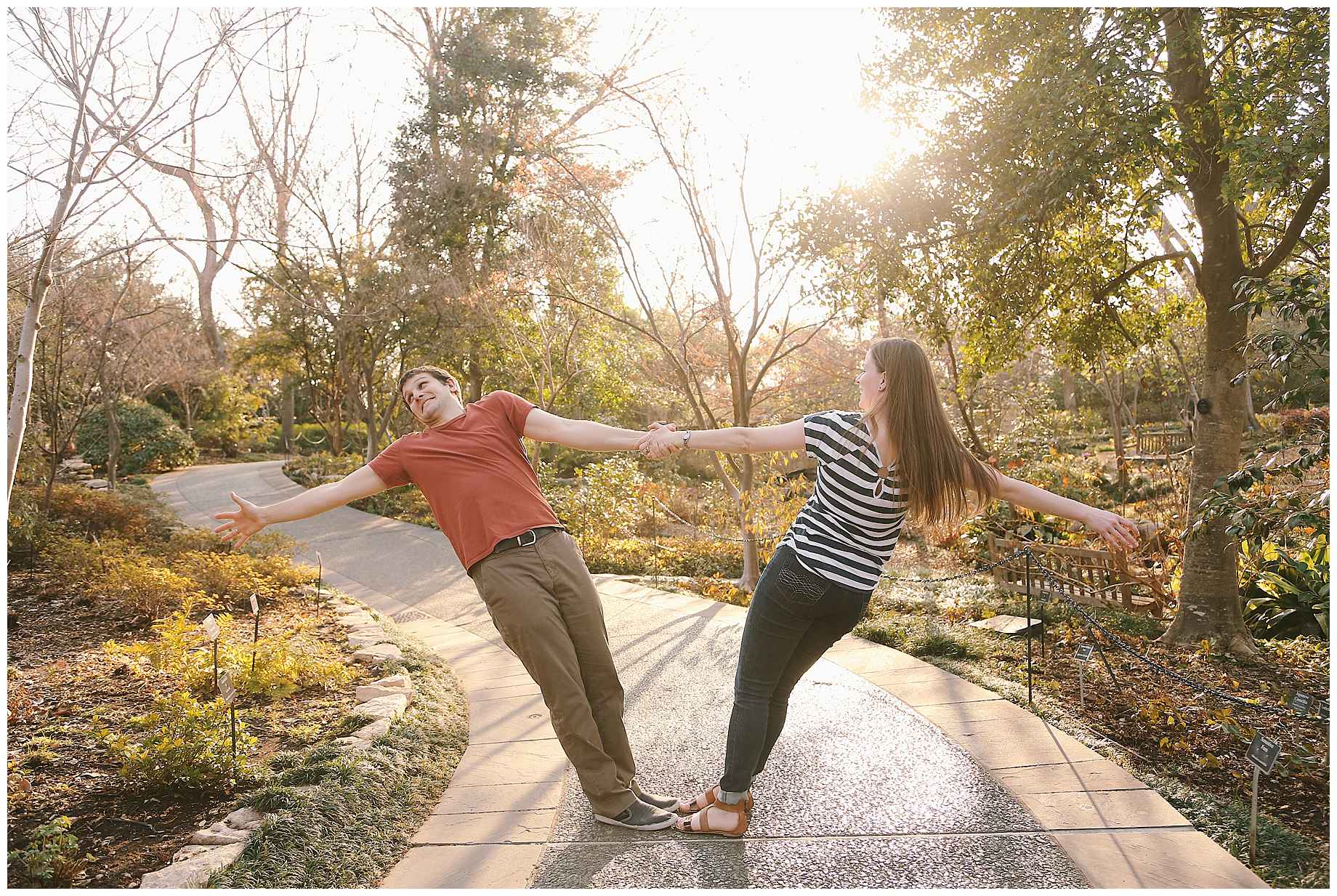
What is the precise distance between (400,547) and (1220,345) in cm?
870

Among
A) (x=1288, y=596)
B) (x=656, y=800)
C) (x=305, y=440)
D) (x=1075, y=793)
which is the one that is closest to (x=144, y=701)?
(x=656, y=800)

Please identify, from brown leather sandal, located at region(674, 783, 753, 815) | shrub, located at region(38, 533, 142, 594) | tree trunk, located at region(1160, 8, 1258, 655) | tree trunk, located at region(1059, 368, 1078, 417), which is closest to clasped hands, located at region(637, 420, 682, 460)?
brown leather sandal, located at region(674, 783, 753, 815)

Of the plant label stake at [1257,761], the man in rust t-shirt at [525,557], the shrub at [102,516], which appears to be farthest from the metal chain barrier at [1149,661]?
the shrub at [102,516]

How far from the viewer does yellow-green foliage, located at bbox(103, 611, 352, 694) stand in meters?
4.21

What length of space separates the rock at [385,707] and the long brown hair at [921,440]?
2668mm

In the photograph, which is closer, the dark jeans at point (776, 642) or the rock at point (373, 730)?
the dark jeans at point (776, 642)

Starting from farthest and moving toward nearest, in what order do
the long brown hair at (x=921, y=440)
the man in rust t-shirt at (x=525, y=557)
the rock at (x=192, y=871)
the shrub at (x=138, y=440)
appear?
the shrub at (x=138, y=440)
the man in rust t-shirt at (x=525, y=557)
the long brown hair at (x=921, y=440)
the rock at (x=192, y=871)

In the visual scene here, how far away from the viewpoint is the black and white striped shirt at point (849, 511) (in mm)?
2598

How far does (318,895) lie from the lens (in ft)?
8.11

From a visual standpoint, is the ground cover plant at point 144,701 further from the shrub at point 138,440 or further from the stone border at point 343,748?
the shrub at point 138,440

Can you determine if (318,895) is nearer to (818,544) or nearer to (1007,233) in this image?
(818,544)

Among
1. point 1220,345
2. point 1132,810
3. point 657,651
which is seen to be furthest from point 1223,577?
point 657,651

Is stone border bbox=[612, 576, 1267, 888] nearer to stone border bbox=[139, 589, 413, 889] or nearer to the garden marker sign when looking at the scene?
the garden marker sign

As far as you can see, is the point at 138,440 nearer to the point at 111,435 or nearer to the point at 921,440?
the point at 111,435
